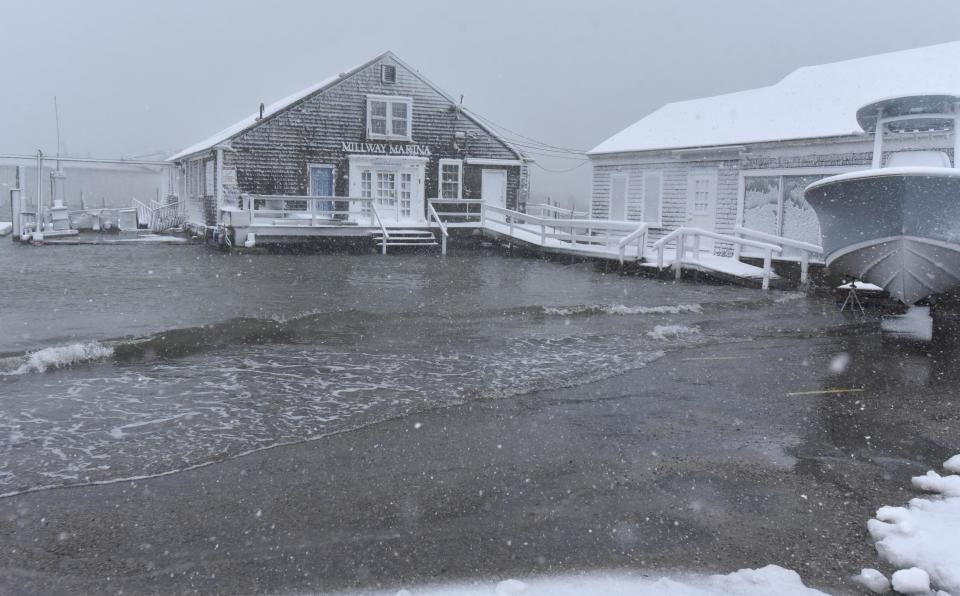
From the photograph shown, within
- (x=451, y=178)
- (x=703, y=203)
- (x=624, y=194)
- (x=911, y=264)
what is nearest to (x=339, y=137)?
(x=451, y=178)

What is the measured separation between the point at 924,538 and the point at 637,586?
1.78 metres

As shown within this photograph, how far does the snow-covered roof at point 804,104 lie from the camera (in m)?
19.6

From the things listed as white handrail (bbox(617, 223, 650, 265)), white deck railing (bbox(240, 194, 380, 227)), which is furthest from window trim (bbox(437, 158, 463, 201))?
white handrail (bbox(617, 223, 650, 265))

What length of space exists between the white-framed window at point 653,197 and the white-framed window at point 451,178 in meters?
8.47

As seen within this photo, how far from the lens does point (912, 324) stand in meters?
13.1

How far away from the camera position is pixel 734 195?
2225 cm

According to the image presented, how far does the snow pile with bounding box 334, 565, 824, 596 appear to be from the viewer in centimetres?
369

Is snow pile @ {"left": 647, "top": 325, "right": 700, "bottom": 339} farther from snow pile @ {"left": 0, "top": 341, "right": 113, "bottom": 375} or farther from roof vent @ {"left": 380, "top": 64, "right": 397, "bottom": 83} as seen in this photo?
roof vent @ {"left": 380, "top": 64, "right": 397, "bottom": 83}

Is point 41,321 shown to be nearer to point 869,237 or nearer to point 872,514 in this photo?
point 872,514

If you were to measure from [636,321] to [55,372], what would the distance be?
8.07 m

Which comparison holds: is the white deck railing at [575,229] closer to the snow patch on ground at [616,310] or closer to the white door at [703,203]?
the white door at [703,203]

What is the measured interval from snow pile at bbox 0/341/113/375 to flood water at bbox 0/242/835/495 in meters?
0.03

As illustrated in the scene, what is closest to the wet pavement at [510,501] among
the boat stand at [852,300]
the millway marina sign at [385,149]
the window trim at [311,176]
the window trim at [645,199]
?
the boat stand at [852,300]

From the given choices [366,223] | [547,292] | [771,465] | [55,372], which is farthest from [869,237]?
[366,223]
